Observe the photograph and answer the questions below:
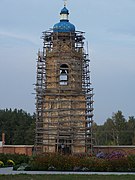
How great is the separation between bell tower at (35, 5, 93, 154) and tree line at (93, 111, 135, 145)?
22336mm

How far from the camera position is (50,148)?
3644 cm

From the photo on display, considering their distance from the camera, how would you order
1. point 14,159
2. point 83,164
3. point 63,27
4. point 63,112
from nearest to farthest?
1. point 83,164
2. point 14,159
3. point 63,112
4. point 63,27

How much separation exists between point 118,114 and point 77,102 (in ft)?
90.4

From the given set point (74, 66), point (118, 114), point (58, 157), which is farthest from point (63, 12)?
point (118, 114)

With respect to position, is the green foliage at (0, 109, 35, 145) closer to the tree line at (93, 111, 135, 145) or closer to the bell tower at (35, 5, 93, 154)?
the tree line at (93, 111, 135, 145)

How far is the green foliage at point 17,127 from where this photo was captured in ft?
189

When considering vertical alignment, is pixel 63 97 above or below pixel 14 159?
above

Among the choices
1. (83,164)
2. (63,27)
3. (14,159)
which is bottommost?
(83,164)

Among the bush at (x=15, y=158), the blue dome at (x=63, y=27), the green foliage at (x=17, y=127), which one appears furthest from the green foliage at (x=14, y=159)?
the green foliage at (x=17, y=127)

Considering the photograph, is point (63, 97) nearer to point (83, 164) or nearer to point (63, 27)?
point (63, 27)

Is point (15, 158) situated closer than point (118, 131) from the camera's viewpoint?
Yes

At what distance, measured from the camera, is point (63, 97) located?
1457 inches

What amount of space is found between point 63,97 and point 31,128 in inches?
840

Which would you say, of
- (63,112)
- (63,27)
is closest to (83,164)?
(63,112)
